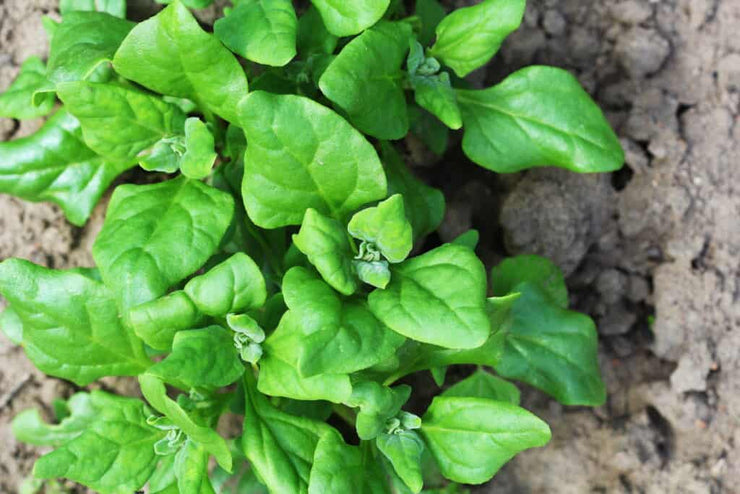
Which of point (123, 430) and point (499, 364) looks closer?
point (123, 430)

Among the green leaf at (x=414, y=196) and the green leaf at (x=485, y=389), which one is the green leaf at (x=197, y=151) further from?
the green leaf at (x=485, y=389)

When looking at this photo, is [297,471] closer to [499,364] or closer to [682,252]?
[499,364]

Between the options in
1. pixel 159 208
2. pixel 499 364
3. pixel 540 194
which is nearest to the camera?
pixel 159 208

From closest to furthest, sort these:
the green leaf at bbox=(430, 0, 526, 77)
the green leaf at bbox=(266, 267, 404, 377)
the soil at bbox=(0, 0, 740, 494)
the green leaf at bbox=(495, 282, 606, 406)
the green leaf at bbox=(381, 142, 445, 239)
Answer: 1. the green leaf at bbox=(266, 267, 404, 377)
2. the green leaf at bbox=(430, 0, 526, 77)
3. the green leaf at bbox=(381, 142, 445, 239)
4. the green leaf at bbox=(495, 282, 606, 406)
5. the soil at bbox=(0, 0, 740, 494)

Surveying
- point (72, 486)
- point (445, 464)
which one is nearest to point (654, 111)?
point (445, 464)

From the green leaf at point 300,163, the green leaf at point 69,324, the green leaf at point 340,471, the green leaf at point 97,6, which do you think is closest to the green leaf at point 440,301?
the green leaf at point 300,163

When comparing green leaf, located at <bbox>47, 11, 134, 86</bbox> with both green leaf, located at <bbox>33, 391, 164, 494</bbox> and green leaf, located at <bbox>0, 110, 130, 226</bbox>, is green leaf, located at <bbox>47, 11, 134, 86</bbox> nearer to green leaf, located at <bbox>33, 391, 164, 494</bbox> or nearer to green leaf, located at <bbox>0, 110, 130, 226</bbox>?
green leaf, located at <bbox>0, 110, 130, 226</bbox>

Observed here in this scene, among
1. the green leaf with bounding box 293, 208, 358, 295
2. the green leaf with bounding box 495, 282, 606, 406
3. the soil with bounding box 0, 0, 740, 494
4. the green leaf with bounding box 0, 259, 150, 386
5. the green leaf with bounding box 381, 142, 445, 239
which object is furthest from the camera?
the soil with bounding box 0, 0, 740, 494

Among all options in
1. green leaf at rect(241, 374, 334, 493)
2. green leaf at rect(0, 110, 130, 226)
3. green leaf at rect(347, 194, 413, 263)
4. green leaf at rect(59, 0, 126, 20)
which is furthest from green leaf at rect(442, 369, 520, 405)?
green leaf at rect(59, 0, 126, 20)
